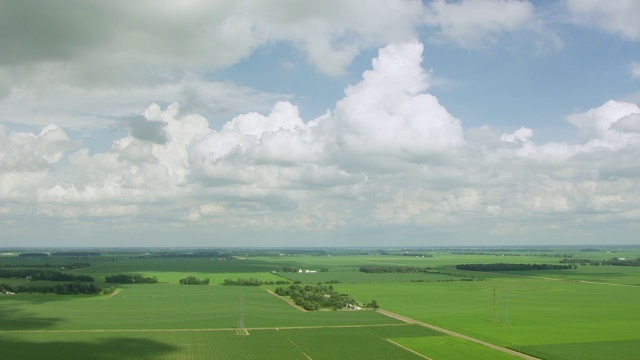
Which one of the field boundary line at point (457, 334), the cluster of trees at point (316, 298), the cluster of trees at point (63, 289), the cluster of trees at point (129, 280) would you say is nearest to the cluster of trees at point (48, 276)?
the cluster of trees at point (129, 280)

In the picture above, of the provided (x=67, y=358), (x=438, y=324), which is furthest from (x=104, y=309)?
(x=438, y=324)

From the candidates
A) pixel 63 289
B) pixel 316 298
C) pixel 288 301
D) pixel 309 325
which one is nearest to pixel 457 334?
pixel 309 325

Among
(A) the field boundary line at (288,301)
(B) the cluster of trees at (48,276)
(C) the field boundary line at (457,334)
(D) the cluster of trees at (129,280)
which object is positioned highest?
(B) the cluster of trees at (48,276)

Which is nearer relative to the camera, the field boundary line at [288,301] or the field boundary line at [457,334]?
the field boundary line at [457,334]

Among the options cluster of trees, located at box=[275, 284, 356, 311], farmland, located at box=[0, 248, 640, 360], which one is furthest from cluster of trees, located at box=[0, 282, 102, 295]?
cluster of trees, located at box=[275, 284, 356, 311]

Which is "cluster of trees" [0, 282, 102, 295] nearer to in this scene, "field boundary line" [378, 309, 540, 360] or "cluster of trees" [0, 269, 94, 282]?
"cluster of trees" [0, 269, 94, 282]

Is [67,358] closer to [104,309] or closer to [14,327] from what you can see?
[14,327]

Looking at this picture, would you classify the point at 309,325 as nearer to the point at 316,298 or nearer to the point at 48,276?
the point at 316,298

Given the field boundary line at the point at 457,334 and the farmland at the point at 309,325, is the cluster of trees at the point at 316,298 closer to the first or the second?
the farmland at the point at 309,325

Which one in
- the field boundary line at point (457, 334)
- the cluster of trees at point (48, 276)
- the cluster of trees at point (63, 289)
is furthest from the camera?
the cluster of trees at point (48, 276)
